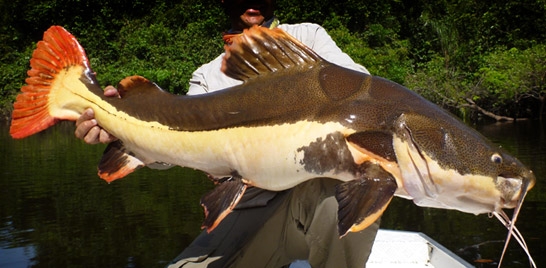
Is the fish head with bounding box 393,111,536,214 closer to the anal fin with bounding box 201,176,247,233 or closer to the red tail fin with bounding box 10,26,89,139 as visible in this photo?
the anal fin with bounding box 201,176,247,233

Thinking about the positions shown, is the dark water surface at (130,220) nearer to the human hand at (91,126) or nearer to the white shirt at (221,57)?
the white shirt at (221,57)

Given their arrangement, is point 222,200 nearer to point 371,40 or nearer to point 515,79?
point 515,79

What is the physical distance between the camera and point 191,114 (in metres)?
2.66

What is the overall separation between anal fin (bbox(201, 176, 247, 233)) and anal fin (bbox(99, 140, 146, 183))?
0.44 meters

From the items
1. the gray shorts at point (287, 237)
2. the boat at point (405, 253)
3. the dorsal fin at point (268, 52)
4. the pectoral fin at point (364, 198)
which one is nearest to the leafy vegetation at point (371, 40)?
the boat at point (405, 253)

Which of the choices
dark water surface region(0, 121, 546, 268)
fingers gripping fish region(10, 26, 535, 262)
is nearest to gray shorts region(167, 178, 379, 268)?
fingers gripping fish region(10, 26, 535, 262)

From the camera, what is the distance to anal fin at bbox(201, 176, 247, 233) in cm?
259

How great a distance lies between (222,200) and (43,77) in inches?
43.0

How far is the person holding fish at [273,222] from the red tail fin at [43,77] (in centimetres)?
20

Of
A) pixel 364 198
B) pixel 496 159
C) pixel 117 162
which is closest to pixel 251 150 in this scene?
pixel 364 198

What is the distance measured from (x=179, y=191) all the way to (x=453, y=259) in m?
7.53

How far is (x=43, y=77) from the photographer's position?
297 centimetres

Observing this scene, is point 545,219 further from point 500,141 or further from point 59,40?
point 500,141

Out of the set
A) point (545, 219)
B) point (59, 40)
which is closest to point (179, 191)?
point (545, 219)
